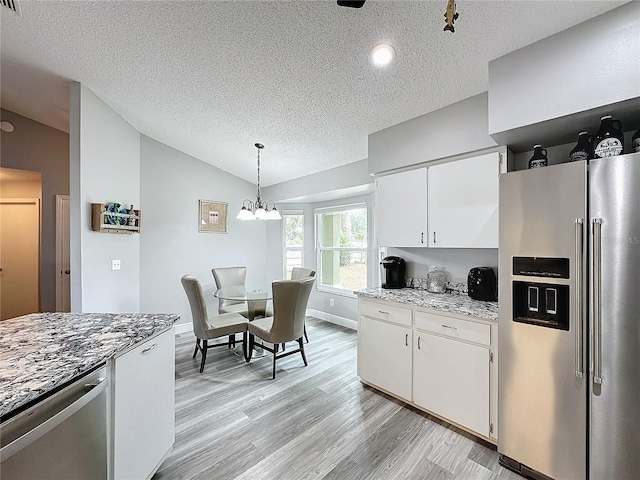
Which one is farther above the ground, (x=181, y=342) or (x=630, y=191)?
(x=630, y=191)

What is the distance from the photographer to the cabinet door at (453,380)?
1.93 m

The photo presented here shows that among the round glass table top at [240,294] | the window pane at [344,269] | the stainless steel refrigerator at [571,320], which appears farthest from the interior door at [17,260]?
the stainless steel refrigerator at [571,320]

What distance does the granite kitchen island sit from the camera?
95 cm

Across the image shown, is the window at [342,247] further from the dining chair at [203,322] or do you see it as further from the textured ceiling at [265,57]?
the dining chair at [203,322]

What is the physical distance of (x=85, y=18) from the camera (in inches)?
73.0

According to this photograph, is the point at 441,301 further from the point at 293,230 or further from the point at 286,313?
the point at 293,230

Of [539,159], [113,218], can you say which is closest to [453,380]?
[539,159]

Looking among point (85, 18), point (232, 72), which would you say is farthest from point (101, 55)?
point (232, 72)

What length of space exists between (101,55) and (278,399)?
3227 millimetres

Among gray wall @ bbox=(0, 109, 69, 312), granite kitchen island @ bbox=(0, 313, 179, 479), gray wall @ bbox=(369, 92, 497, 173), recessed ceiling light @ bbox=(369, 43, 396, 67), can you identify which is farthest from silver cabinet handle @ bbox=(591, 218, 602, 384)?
gray wall @ bbox=(0, 109, 69, 312)

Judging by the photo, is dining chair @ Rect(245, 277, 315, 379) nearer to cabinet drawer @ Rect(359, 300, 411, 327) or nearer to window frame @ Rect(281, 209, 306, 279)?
cabinet drawer @ Rect(359, 300, 411, 327)

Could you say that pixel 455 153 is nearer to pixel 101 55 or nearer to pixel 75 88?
pixel 101 55

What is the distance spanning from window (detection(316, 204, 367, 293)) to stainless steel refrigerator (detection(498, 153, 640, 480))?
8.80 ft

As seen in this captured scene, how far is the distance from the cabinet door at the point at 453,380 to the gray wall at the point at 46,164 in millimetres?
4794
